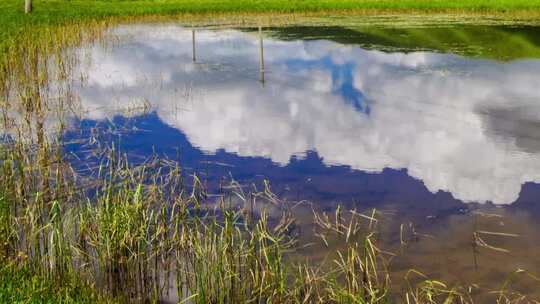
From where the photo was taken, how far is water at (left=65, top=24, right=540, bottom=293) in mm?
10016

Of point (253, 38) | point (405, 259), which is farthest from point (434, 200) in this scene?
point (253, 38)

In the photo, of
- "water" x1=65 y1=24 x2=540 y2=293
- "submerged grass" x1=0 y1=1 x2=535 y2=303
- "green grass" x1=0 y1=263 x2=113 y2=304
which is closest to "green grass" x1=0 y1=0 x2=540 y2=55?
"water" x1=65 y1=24 x2=540 y2=293

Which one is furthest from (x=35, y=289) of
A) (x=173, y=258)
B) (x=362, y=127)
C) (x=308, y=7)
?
(x=308, y=7)

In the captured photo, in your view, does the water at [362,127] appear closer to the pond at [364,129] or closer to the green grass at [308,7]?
the pond at [364,129]

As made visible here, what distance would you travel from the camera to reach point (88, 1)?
61.7 m

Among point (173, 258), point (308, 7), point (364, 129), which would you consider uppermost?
point (308, 7)

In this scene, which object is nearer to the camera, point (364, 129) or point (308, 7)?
point (364, 129)

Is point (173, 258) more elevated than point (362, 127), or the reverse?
point (362, 127)

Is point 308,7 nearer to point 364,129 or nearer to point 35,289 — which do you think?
point 364,129

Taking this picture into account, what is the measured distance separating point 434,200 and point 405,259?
99.6 inches

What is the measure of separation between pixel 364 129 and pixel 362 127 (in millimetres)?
190

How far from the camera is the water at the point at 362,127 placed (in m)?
10.0

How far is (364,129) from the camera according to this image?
1520 cm

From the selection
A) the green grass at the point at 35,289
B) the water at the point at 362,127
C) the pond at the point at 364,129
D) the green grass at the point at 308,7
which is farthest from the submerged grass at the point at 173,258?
the green grass at the point at 308,7
